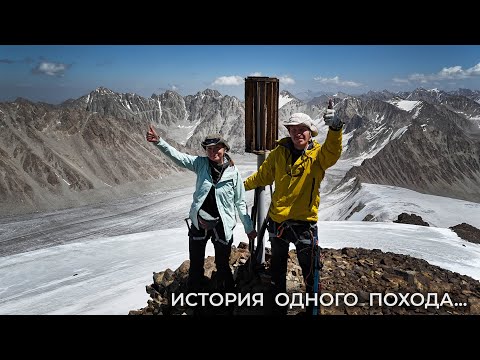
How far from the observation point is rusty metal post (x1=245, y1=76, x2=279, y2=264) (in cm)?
594

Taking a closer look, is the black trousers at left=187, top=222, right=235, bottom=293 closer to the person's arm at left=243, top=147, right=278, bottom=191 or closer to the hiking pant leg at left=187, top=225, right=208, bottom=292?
the hiking pant leg at left=187, top=225, right=208, bottom=292

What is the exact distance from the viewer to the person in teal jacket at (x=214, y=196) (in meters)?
5.30

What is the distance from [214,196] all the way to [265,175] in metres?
0.78

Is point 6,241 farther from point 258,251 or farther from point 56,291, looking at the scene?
point 258,251

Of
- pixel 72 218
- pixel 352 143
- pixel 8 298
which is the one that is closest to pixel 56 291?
pixel 8 298

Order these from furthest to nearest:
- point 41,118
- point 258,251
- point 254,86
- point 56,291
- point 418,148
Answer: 1. point 418,148
2. point 41,118
3. point 56,291
4. point 258,251
5. point 254,86

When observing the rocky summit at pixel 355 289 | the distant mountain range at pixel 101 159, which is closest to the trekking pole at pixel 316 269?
the rocky summit at pixel 355 289

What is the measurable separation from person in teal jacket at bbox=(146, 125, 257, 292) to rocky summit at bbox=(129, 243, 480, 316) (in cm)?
104

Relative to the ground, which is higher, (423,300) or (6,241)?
(423,300)

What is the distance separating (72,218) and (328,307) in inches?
1937

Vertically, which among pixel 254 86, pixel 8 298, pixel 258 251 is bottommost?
pixel 8 298

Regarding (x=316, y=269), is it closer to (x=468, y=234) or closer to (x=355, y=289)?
(x=355, y=289)

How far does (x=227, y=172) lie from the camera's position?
5344 millimetres

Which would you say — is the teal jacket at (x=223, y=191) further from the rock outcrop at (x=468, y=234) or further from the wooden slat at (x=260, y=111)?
the rock outcrop at (x=468, y=234)
